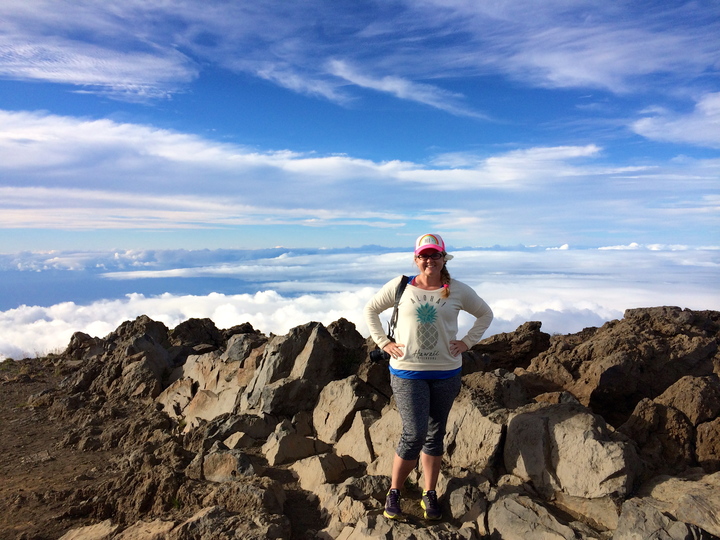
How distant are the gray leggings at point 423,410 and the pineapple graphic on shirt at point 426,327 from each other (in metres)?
0.45

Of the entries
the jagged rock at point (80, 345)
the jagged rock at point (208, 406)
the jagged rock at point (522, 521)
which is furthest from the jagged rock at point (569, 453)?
the jagged rock at point (80, 345)

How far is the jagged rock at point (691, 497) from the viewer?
5207mm

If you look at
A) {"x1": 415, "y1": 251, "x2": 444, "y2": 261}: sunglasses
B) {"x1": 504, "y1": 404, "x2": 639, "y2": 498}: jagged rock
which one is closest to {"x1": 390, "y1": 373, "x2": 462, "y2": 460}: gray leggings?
{"x1": 504, "y1": 404, "x2": 639, "y2": 498}: jagged rock

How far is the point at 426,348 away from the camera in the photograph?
599 cm

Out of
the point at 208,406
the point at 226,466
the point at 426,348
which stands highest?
the point at 426,348

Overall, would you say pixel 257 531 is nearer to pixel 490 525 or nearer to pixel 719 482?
pixel 490 525

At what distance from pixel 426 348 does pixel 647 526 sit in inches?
109

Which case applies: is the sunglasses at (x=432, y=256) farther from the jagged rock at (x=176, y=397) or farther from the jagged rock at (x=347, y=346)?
the jagged rock at (x=176, y=397)

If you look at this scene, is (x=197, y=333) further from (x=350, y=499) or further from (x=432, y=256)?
(x=432, y=256)

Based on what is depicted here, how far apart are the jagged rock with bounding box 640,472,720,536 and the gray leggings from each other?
245 cm

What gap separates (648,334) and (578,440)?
5902 mm

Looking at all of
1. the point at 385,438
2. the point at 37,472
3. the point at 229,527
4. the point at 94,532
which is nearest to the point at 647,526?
the point at 385,438

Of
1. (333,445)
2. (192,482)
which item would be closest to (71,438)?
(192,482)

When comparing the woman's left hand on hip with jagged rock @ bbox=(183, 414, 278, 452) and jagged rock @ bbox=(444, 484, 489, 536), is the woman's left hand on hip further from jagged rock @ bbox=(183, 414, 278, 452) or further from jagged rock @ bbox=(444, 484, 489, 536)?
jagged rock @ bbox=(183, 414, 278, 452)
